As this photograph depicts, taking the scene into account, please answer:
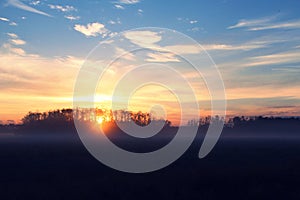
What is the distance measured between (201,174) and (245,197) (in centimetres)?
1033

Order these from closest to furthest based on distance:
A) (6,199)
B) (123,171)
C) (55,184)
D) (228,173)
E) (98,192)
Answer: (6,199) → (98,192) → (55,184) → (228,173) → (123,171)

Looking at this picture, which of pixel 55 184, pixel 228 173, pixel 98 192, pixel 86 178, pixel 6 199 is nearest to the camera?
pixel 6 199

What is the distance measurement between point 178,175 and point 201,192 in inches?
320

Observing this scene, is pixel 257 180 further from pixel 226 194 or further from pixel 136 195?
pixel 136 195

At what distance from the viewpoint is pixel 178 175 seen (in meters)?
32.2

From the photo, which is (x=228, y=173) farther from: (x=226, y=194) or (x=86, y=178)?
(x=86, y=178)

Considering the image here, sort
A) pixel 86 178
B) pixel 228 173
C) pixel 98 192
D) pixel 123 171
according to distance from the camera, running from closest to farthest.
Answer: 1. pixel 98 192
2. pixel 86 178
3. pixel 228 173
4. pixel 123 171

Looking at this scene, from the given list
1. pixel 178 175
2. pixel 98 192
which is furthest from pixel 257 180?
pixel 98 192

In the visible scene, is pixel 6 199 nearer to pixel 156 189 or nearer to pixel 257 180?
pixel 156 189

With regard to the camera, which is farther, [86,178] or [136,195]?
[86,178]

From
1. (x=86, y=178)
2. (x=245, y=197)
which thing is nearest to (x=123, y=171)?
(x=86, y=178)

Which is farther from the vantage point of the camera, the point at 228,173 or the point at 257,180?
the point at 228,173

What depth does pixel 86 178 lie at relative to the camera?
103 ft

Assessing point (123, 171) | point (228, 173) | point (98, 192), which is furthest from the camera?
point (123, 171)
